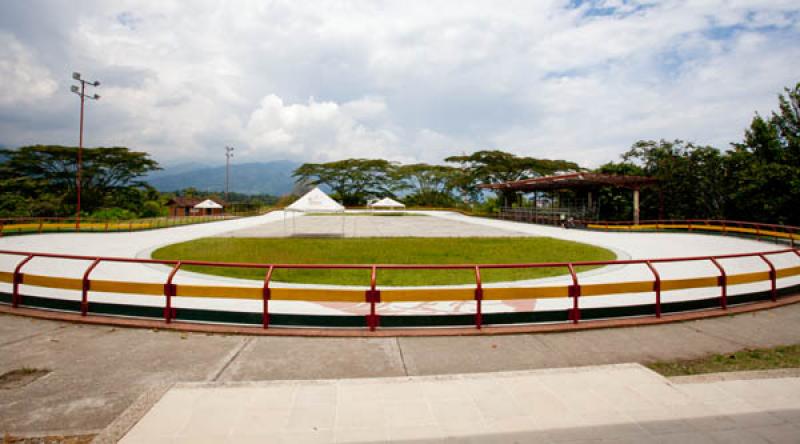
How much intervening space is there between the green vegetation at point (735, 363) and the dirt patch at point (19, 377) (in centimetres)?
735

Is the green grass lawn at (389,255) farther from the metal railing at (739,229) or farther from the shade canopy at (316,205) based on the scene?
the metal railing at (739,229)

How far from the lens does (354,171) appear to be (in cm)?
7800

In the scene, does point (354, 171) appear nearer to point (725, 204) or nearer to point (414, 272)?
point (725, 204)

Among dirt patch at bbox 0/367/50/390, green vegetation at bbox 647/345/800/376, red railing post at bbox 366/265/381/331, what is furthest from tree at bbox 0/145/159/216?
green vegetation at bbox 647/345/800/376

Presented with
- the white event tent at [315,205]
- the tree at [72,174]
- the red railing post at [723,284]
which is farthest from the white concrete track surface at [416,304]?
the tree at [72,174]

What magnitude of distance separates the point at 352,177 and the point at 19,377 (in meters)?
75.2

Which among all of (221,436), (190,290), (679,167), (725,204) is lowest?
(221,436)

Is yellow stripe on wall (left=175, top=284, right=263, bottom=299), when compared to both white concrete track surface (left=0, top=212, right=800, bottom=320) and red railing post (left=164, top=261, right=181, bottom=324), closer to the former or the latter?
red railing post (left=164, top=261, right=181, bottom=324)

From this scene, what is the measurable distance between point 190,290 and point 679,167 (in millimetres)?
40808

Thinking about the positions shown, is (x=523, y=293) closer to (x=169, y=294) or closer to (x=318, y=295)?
(x=318, y=295)

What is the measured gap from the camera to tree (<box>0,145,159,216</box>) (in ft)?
143

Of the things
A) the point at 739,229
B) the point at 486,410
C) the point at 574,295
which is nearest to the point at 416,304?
the point at 574,295

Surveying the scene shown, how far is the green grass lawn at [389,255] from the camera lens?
10.7 meters

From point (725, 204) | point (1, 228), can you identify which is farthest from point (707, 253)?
point (1, 228)
